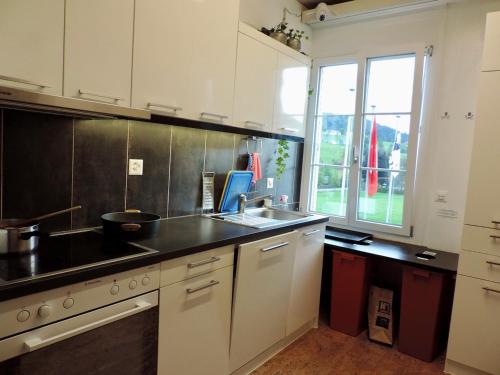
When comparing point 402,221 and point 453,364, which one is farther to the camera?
point 402,221

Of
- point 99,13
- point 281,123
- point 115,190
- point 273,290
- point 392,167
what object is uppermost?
point 99,13

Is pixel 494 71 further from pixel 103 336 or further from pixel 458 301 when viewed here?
pixel 103 336

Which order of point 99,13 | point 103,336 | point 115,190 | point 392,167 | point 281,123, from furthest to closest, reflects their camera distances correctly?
point 392,167
point 281,123
point 115,190
point 99,13
point 103,336

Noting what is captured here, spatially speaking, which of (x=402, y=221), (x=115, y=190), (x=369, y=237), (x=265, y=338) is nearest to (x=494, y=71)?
(x=402, y=221)

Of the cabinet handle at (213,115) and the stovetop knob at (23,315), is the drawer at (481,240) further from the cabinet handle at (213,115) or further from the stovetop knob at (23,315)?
the stovetop knob at (23,315)

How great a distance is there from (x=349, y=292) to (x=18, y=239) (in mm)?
2282

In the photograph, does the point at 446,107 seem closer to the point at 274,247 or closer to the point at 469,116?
the point at 469,116

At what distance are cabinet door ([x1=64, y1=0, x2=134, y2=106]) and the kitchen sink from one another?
1.09m

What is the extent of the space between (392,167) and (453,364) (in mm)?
1507

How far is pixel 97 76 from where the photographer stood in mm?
1531

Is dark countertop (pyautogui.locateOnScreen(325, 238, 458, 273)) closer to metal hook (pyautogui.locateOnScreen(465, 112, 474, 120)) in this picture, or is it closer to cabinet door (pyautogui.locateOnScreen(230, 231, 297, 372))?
cabinet door (pyautogui.locateOnScreen(230, 231, 297, 372))

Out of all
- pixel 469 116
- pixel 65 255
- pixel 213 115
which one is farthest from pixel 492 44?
pixel 65 255

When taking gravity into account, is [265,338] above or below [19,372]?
below

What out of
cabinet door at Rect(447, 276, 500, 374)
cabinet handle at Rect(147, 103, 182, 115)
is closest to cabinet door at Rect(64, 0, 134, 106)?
cabinet handle at Rect(147, 103, 182, 115)
